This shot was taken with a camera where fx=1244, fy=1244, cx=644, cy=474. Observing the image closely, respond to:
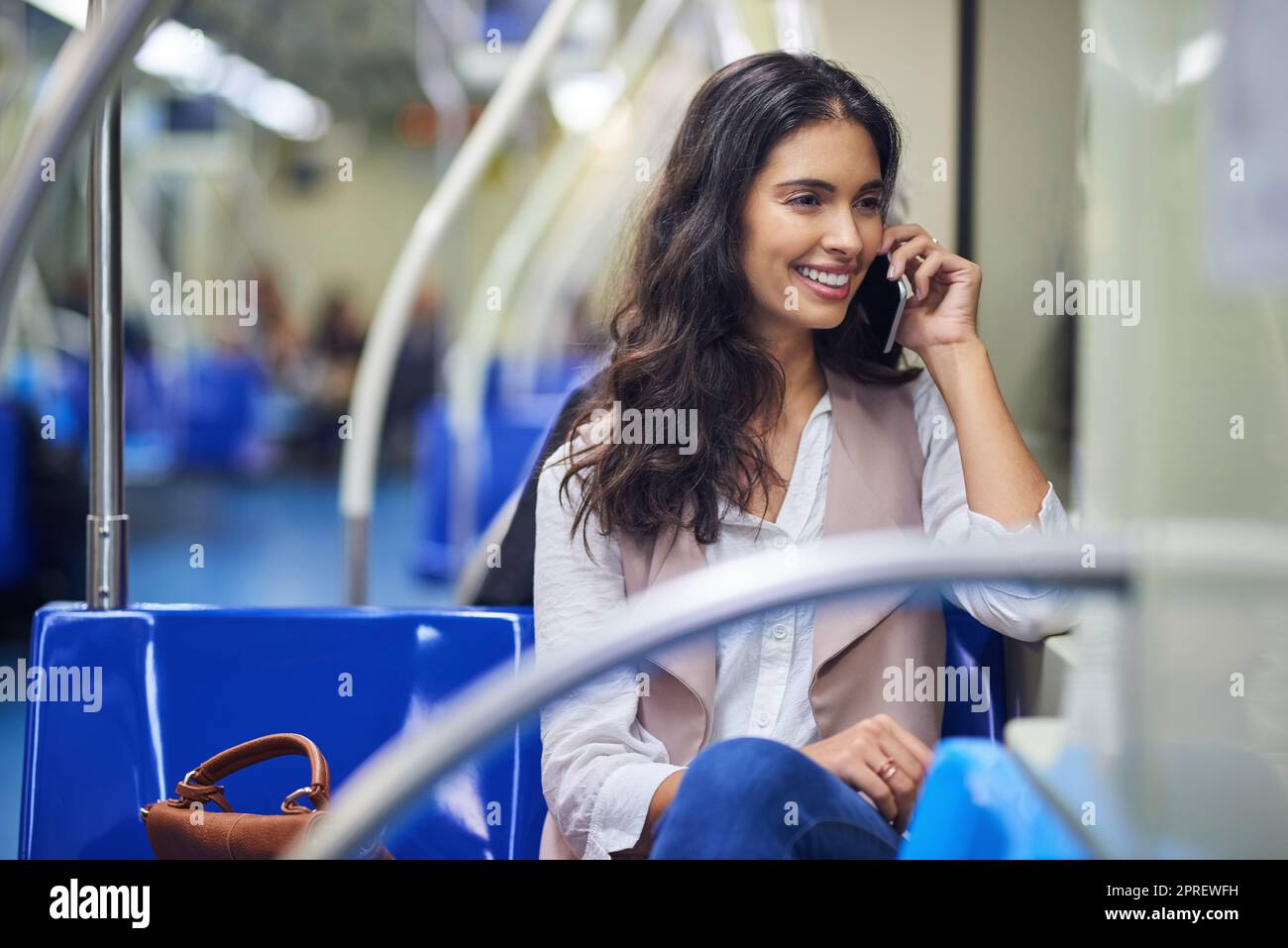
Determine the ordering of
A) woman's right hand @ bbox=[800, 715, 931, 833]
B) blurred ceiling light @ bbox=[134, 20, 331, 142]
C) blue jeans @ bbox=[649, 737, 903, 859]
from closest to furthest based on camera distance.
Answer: blue jeans @ bbox=[649, 737, 903, 859]
woman's right hand @ bbox=[800, 715, 931, 833]
blurred ceiling light @ bbox=[134, 20, 331, 142]

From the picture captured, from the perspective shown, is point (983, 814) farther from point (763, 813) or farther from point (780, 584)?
point (780, 584)

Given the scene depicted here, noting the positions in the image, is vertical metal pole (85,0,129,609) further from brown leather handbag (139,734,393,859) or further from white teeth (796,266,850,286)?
white teeth (796,266,850,286)

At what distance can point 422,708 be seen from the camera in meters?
1.48

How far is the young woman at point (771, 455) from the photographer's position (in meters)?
1.30

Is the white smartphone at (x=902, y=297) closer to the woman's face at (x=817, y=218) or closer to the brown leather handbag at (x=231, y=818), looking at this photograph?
the woman's face at (x=817, y=218)

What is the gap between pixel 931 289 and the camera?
1.38 metres

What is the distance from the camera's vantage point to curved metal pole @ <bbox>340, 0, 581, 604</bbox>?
7.16 feet

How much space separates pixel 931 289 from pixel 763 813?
63cm

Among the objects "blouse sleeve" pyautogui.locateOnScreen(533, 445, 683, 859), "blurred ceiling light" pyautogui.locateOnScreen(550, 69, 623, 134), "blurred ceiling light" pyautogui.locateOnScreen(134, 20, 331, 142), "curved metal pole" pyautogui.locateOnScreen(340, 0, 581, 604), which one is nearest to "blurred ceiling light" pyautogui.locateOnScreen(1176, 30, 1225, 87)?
"blouse sleeve" pyautogui.locateOnScreen(533, 445, 683, 859)

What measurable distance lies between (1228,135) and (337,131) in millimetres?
12789

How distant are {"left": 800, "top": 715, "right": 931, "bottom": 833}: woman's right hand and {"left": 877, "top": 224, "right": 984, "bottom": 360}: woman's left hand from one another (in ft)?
1.42
